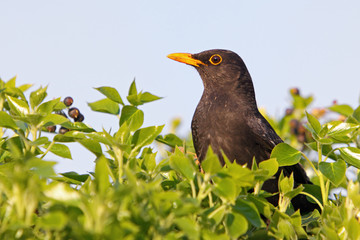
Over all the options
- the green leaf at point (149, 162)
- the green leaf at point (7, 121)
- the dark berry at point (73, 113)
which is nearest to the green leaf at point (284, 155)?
the green leaf at point (149, 162)

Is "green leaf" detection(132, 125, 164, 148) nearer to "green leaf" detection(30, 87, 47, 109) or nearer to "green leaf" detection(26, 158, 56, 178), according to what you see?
"green leaf" detection(30, 87, 47, 109)

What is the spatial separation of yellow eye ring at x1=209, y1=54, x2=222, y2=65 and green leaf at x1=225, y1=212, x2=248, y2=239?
502 centimetres

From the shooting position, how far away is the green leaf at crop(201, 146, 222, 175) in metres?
2.24

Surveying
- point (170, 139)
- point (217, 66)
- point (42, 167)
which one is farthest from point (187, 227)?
point (217, 66)

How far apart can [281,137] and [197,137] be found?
1.20 meters

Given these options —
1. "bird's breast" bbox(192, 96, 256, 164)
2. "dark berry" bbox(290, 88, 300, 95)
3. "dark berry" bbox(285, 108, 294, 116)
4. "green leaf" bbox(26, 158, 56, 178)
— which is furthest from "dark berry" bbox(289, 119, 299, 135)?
"green leaf" bbox(26, 158, 56, 178)

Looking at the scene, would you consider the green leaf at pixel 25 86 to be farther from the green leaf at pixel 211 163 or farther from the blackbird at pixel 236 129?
the green leaf at pixel 211 163

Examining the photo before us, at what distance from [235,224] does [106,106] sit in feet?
5.58

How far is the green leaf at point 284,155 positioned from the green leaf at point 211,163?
3.82 ft

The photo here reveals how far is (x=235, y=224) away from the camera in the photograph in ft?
7.57

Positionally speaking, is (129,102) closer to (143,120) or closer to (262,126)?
(143,120)

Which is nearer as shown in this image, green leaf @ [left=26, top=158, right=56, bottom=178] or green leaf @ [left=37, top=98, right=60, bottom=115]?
green leaf @ [left=26, top=158, right=56, bottom=178]

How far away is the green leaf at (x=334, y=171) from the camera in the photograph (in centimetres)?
320

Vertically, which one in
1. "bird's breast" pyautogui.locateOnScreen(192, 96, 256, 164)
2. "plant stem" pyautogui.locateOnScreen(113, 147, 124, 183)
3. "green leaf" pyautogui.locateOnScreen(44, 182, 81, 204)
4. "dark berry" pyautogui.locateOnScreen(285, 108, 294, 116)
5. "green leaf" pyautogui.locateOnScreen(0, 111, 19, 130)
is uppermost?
A: "green leaf" pyautogui.locateOnScreen(0, 111, 19, 130)
